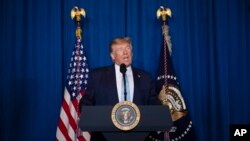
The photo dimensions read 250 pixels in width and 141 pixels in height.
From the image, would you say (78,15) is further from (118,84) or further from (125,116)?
(125,116)

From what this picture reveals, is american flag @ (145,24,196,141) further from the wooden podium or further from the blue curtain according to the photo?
the wooden podium

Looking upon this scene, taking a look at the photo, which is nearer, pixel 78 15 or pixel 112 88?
pixel 112 88

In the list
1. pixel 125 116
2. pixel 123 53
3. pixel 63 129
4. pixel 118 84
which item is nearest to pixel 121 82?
pixel 118 84

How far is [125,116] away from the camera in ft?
7.57

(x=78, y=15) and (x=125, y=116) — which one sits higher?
(x=78, y=15)

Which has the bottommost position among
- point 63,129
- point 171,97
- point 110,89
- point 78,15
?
point 63,129

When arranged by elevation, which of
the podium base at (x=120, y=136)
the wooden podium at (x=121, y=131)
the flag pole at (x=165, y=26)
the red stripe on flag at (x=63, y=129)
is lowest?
the red stripe on flag at (x=63, y=129)

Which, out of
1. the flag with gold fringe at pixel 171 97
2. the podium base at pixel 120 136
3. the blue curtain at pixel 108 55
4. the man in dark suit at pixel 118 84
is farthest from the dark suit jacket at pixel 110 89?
the blue curtain at pixel 108 55

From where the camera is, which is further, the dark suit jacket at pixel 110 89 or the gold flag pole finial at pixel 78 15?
the gold flag pole finial at pixel 78 15

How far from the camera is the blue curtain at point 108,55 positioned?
4.23m

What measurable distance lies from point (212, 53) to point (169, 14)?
70cm

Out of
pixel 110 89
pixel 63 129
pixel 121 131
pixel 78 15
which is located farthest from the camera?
pixel 78 15

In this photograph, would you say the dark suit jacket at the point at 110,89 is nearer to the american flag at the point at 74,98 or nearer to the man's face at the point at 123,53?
the man's face at the point at 123,53

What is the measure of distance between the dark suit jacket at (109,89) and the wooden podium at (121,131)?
30.6 inches
